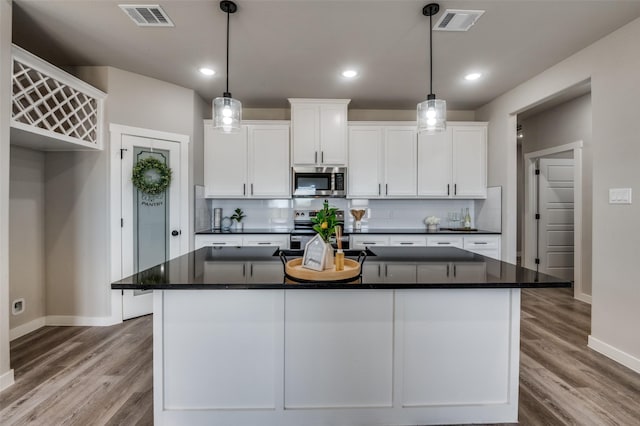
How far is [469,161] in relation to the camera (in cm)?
425

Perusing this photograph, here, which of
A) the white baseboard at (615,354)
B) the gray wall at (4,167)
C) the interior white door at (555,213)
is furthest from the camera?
the interior white door at (555,213)

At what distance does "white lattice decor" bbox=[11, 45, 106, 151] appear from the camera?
233 cm

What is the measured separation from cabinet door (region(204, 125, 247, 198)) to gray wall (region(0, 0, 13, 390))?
6.83ft

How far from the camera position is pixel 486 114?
14.3ft

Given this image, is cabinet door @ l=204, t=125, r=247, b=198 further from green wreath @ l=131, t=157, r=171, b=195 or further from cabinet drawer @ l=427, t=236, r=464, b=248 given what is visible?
cabinet drawer @ l=427, t=236, r=464, b=248

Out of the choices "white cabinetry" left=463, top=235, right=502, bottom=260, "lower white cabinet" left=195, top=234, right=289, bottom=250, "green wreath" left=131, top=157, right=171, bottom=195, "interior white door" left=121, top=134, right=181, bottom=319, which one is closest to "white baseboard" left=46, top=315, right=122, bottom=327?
"interior white door" left=121, top=134, right=181, bottom=319

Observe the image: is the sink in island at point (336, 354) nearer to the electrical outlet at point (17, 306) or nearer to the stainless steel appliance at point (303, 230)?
the stainless steel appliance at point (303, 230)

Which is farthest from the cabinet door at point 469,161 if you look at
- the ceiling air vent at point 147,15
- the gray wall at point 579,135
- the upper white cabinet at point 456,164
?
the ceiling air vent at point 147,15

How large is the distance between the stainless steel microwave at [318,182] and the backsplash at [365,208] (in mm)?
363

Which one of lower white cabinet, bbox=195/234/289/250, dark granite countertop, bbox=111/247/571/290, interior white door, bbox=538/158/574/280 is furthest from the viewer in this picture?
interior white door, bbox=538/158/574/280

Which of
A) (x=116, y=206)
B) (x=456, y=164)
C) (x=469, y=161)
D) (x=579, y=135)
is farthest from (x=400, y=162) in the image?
(x=116, y=206)

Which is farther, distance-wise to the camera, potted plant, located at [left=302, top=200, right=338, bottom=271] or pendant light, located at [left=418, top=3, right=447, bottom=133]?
pendant light, located at [left=418, top=3, right=447, bottom=133]

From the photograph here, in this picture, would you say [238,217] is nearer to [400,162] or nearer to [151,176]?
[151,176]

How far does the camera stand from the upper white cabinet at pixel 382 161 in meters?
4.17
